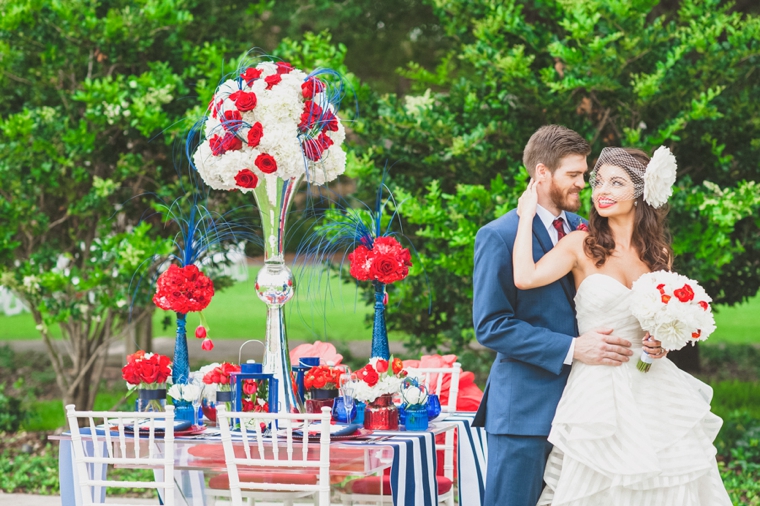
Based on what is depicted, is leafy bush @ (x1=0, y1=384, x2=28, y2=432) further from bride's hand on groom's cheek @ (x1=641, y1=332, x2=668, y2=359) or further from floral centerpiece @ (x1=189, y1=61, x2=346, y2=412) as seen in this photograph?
bride's hand on groom's cheek @ (x1=641, y1=332, x2=668, y2=359)

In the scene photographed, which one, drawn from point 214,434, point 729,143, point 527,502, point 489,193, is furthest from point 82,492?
point 729,143

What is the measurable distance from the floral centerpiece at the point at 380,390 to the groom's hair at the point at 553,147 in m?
0.99

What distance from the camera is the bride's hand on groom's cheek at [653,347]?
3283 mm

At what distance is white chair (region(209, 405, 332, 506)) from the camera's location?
134 inches

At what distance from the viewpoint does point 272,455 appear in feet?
12.1

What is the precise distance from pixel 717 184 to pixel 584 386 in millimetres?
3750

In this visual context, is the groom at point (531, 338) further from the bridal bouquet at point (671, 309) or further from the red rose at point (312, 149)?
the red rose at point (312, 149)

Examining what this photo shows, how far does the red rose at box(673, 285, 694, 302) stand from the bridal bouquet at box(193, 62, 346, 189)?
156 centimetres

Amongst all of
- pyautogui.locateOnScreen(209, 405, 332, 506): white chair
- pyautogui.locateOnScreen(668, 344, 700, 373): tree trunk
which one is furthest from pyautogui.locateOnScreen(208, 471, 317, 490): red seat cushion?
pyautogui.locateOnScreen(668, 344, 700, 373): tree trunk

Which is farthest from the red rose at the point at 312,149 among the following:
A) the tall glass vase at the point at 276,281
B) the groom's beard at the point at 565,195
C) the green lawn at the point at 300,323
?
the green lawn at the point at 300,323

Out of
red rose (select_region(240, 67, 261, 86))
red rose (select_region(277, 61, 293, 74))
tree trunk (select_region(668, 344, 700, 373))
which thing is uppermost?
red rose (select_region(277, 61, 293, 74))

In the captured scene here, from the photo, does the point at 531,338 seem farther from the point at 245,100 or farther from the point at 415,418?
the point at 245,100

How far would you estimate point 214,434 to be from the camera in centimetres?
391

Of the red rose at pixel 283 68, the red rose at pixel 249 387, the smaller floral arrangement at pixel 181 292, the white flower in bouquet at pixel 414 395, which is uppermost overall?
the red rose at pixel 283 68
